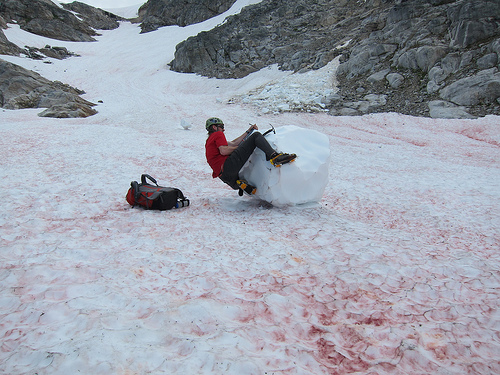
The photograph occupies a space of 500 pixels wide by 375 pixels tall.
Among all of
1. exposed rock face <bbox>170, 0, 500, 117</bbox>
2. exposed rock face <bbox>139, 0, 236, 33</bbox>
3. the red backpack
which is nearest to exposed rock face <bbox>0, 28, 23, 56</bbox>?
exposed rock face <bbox>170, 0, 500, 117</bbox>

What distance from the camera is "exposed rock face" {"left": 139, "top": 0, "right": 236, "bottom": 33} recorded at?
4775cm

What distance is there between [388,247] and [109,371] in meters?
3.33

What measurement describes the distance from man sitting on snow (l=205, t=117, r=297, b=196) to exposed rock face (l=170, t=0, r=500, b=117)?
45.8 feet

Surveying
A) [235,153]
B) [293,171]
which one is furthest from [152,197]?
[293,171]

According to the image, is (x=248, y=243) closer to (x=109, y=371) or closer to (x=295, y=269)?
(x=295, y=269)

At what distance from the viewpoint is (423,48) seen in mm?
18812

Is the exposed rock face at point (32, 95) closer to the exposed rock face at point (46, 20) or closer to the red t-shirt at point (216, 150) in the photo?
the red t-shirt at point (216, 150)

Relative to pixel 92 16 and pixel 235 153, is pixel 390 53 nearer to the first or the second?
pixel 235 153

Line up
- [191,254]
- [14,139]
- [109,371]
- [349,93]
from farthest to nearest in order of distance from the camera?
[349,93] → [14,139] → [191,254] → [109,371]

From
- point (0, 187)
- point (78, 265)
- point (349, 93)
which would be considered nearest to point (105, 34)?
point (349, 93)

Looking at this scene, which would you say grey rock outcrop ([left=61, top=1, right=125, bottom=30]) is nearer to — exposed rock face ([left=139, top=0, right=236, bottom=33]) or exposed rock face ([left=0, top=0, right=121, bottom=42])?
exposed rock face ([left=0, top=0, right=121, bottom=42])

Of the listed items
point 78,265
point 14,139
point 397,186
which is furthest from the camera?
point 14,139

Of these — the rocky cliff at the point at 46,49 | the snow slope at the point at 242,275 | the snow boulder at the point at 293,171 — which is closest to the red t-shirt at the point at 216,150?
the snow boulder at the point at 293,171

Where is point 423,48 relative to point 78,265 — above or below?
above
